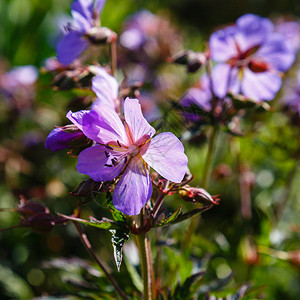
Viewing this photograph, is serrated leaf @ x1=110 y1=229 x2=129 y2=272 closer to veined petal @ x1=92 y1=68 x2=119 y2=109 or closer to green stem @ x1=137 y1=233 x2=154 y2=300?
green stem @ x1=137 y1=233 x2=154 y2=300

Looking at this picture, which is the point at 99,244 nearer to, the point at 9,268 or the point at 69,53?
the point at 9,268

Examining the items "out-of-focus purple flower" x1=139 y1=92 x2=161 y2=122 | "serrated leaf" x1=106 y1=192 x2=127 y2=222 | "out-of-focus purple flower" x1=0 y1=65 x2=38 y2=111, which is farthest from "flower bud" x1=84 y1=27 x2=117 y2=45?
"out-of-focus purple flower" x1=0 y1=65 x2=38 y2=111

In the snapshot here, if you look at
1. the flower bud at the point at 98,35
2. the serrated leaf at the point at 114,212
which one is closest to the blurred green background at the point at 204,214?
the flower bud at the point at 98,35

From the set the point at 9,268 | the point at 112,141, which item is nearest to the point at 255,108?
the point at 112,141

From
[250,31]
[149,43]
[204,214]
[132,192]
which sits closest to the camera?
[132,192]

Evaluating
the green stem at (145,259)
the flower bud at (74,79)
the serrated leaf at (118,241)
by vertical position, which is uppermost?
the flower bud at (74,79)

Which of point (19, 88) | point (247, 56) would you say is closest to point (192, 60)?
point (247, 56)

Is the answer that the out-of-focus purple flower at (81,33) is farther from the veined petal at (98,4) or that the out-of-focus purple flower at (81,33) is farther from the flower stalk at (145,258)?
the flower stalk at (145,258)

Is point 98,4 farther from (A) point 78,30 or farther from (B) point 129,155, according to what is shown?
(B) point 129,155
